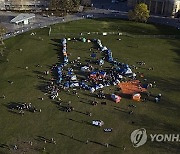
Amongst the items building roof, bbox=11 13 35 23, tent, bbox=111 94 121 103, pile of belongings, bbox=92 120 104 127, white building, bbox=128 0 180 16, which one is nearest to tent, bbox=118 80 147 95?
tent, bbox=111 94 121 103

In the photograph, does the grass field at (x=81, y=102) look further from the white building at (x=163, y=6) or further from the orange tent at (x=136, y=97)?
the white building at (x=163, y=6)

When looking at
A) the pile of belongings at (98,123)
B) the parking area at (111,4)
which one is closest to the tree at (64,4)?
the parking area at (111,4)

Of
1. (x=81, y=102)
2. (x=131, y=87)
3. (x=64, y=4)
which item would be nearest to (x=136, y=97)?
(x=131, y=87)

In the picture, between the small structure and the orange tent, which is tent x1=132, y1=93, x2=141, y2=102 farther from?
the small structure

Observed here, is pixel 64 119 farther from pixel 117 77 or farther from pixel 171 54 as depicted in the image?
pixel 171 54

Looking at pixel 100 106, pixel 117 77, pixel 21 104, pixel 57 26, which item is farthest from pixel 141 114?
pixel 57 26

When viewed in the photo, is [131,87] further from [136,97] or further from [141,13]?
[141,13]
